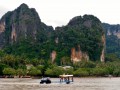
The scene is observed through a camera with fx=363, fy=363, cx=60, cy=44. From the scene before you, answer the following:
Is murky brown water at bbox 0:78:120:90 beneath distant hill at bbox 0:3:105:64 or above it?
beneath

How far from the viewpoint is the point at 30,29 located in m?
176

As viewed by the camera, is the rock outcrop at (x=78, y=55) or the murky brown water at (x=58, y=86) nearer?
the murky brown water at (x=58, y=86)

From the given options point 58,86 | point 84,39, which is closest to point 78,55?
point 84,39

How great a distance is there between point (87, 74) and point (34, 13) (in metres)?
66.3

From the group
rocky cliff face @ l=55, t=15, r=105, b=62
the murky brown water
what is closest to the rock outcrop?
rocky cliff face @ l=55, t=15, r=105, b=62

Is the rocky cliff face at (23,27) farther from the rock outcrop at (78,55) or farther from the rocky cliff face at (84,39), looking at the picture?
the rock outcrop at (78,55)

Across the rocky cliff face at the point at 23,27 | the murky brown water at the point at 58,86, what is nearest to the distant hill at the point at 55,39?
the rocky cliff face at the point at 23,27

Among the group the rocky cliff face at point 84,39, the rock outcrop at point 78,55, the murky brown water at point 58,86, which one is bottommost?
the murky brown water at point 58,86

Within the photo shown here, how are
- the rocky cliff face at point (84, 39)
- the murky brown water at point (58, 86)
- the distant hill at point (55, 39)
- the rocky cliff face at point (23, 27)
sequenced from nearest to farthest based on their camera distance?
1. the murky brown water at point (58, 86)
2. the rocky cliff face at point (84, 39)
3. the distant hill at point (55, 39)
4. the rocky cliff face at point (23, 27)

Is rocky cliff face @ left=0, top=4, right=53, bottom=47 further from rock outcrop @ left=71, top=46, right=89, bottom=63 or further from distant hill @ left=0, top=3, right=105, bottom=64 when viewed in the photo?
rock outcrop @ left=71, top=46, right=89, bottom=63

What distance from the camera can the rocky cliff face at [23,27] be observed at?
17206 cm

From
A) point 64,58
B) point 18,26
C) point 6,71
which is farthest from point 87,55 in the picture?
point 6,71

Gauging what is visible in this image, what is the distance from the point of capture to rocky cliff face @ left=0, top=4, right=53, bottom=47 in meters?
172

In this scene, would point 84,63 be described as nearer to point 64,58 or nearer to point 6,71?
point 64,58
